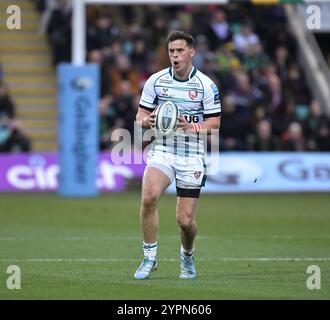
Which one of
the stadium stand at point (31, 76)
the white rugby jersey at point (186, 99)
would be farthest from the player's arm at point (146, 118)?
the stadium stand at point (31, 76)

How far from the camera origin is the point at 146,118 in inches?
440

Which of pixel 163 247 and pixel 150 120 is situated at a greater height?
pixel 150 120

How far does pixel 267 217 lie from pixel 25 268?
812 centimetres

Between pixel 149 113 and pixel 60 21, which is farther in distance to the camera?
pixel 60 21

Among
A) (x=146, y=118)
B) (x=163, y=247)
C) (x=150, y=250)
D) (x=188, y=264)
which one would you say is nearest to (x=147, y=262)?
(x=150, y=250)

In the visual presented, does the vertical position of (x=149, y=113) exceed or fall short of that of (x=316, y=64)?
it falls short

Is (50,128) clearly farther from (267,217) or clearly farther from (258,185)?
(267,217)

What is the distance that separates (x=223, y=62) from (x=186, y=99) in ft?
55.7
